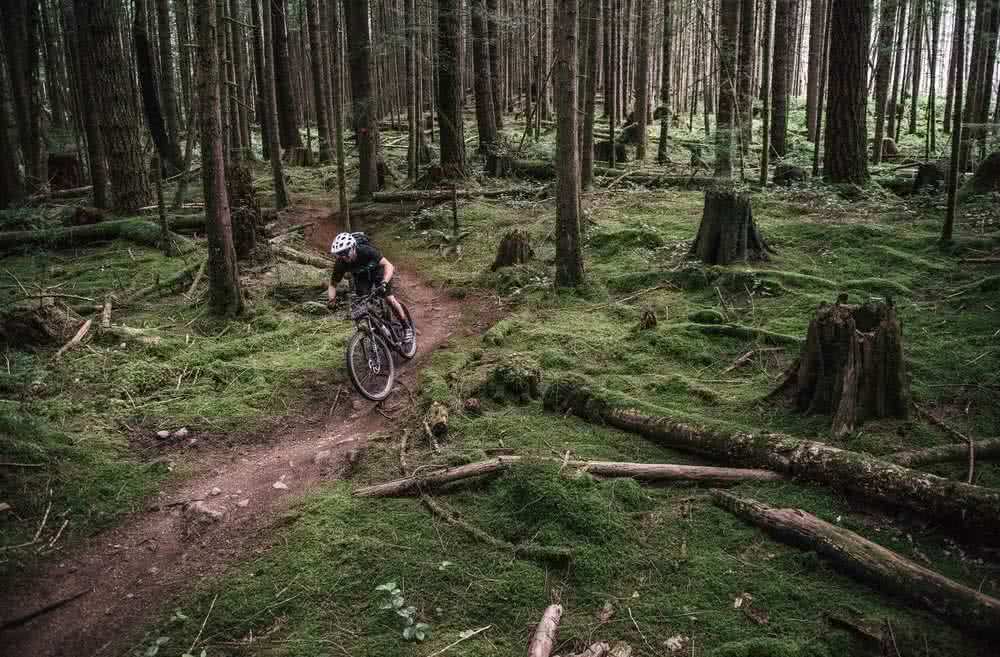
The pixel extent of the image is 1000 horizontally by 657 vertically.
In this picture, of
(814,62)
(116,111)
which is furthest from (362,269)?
(814,62)

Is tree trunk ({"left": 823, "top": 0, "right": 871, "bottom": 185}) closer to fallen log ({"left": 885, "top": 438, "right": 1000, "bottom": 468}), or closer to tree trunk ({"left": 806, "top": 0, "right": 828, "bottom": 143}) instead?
tree trunk ({"left": 806, "top": 0, "right": 828, "bottom": 143})

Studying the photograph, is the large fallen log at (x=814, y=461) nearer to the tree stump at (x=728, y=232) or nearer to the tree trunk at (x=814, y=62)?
the tree stump at (x=728, y=232)

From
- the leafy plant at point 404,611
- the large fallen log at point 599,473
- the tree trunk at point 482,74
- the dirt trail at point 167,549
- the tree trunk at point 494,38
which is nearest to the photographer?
the leafy plant at point 404,611

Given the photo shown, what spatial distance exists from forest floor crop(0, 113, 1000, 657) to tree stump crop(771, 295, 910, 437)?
0.20m

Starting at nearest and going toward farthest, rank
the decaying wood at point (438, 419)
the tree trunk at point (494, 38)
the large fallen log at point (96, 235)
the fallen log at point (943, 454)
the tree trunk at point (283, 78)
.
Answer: the fallen log at point (943, 454), the decaying wood at point (438, 419), the large fallen log at point (96, 235), the tree trunk at point (494, 38), the tree trunk at point (283, 78)

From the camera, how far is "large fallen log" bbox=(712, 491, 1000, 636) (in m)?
3.74

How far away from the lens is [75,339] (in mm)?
8797

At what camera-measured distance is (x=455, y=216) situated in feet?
47.6

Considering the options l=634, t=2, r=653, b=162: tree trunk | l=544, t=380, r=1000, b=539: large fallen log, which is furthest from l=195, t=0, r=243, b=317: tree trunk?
l=634, t=2, r=653, b=162: tree trunk

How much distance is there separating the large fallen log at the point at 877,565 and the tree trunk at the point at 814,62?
20.4 meters

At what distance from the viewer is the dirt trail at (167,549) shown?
15.1 feet

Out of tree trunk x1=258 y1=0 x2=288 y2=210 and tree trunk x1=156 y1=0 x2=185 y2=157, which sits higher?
tree trunk x1=156 y1=0 x2=185 y2=157

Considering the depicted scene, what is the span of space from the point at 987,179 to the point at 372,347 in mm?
11831

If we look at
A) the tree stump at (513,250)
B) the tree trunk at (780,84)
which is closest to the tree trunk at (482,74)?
the tree trunk at (780,84)
